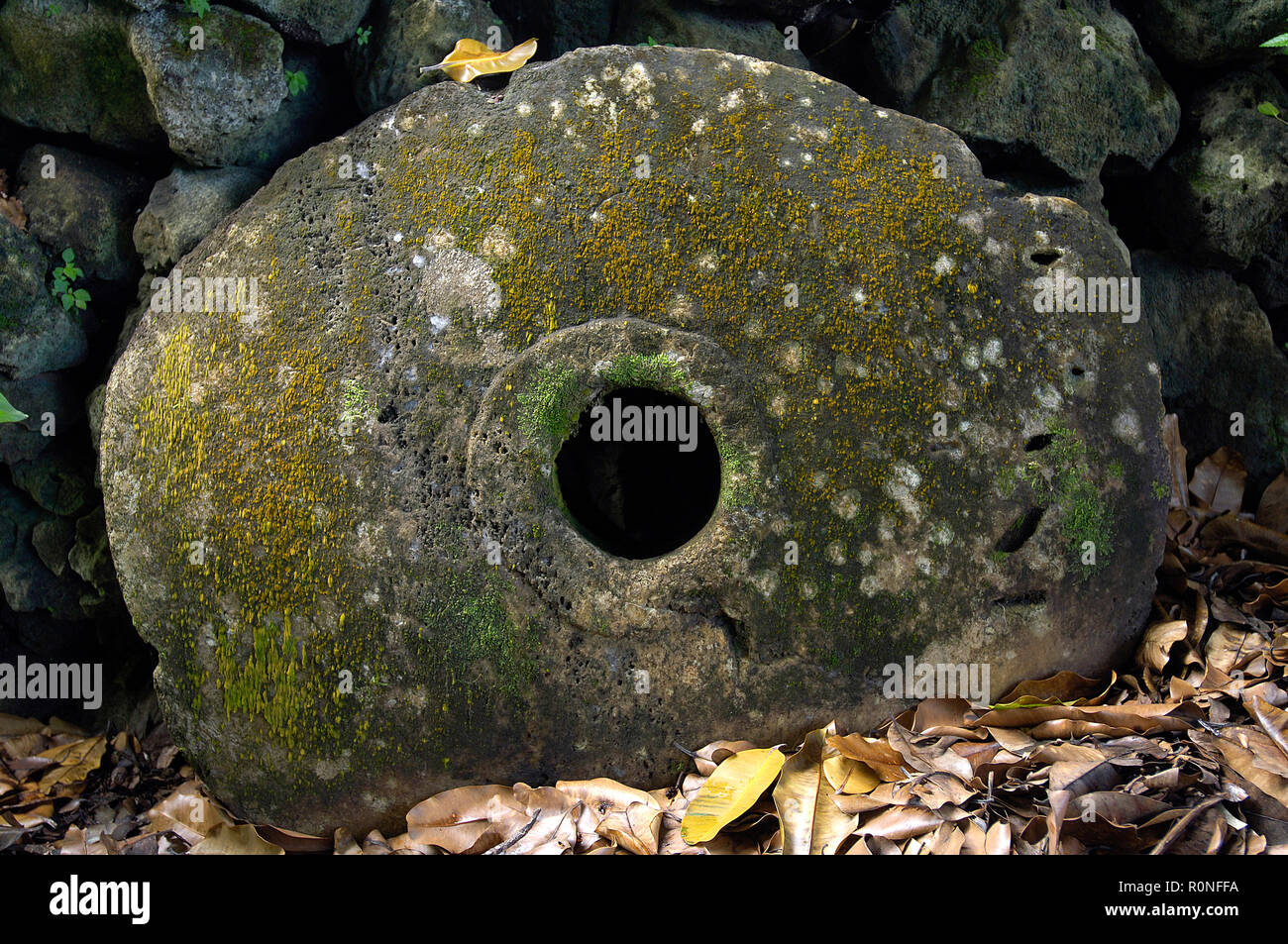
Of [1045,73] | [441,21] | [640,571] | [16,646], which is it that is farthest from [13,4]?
[1045,73]

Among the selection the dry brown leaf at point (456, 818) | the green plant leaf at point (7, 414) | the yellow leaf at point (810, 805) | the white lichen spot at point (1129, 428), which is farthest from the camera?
the white lichen spot at point (1129, 428)

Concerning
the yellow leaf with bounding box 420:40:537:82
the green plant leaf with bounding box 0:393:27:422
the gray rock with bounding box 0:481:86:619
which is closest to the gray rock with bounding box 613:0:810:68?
the yellow leaf with bounding box 420:40:537:82

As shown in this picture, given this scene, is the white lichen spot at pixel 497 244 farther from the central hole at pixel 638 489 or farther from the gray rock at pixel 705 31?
the gray rock at pixel 705 31

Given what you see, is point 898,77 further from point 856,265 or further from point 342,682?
point 342,682

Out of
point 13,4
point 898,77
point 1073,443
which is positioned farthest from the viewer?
point 898,77

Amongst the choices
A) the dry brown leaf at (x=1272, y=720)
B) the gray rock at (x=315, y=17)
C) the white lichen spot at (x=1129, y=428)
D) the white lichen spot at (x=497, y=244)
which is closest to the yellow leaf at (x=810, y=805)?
the dry brown leaf at (x=1272, y=720)

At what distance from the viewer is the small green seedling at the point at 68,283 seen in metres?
3.14

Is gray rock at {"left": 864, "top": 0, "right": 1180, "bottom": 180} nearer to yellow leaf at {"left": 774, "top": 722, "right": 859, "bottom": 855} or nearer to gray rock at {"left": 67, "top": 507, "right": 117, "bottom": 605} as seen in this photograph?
yellow leaf at {"left": 774, "top": 722, "right": 859, "bottom": 855}

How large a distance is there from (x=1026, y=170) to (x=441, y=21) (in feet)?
6.53

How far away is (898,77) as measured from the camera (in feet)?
11.5

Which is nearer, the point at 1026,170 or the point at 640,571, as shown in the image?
the point at 640,571

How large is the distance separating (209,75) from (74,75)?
0.50 metres

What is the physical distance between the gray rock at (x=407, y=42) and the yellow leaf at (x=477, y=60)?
186 mm

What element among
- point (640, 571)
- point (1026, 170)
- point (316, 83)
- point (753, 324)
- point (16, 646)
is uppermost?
point (316, 83)
